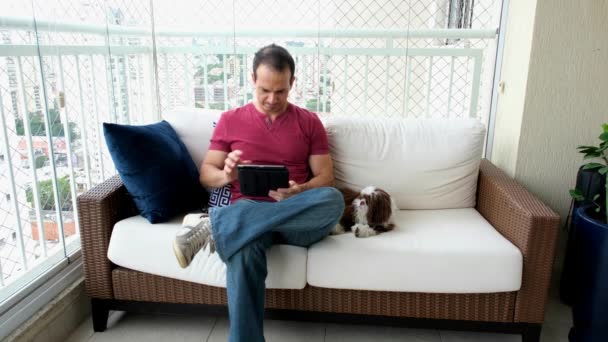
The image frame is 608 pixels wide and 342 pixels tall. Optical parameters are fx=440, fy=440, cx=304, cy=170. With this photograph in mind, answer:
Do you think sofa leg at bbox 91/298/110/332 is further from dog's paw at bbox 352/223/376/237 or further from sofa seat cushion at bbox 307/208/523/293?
dog's paw at bbox 352/223/376/237

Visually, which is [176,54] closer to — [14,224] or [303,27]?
[303,27]

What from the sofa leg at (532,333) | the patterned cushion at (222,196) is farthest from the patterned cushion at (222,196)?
the sofa leg at (532,333)

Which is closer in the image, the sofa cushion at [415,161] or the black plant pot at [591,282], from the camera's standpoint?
the black plant pot at [591,282]

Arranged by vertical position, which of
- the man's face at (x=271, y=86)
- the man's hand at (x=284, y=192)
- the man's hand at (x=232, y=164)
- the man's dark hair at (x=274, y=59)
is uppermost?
the man's dark hair at (x=274, y=59)

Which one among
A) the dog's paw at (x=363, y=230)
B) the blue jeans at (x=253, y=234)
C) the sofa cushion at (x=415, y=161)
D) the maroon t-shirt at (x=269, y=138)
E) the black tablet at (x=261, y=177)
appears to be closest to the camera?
the blue jeans at (x=253, y=234)

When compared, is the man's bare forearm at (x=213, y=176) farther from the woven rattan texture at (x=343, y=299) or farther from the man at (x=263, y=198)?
the woven rattan texture at (x=343, y=299)

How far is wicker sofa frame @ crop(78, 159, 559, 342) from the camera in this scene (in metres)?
1.58

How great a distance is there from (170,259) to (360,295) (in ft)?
2.39

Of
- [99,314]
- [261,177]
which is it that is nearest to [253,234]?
[261,177]

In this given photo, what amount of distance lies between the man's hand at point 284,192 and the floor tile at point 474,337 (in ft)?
2.79

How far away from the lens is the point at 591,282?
1.59 m

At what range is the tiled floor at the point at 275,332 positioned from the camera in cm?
176

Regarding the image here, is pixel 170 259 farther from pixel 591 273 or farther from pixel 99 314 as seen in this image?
pixel 591 273

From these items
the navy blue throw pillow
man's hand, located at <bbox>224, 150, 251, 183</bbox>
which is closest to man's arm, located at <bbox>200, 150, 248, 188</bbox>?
man's hand, located at <bbox>224, 150, 251, 183</bbox>
